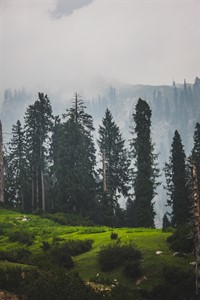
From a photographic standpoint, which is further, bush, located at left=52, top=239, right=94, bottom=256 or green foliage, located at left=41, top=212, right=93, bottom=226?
green foliage, located at left=41, top=212, right=93, bottom=226

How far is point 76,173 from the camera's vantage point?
159 ft

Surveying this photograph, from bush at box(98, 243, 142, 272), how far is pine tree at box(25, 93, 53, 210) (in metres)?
37.6

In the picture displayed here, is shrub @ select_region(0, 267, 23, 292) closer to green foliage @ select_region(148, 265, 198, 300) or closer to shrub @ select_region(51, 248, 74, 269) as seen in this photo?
green foliage @ select_region(148, 265, 198, 300)

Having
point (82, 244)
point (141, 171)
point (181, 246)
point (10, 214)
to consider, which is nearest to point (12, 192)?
point (10, 214)

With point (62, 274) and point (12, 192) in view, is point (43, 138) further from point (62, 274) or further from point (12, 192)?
point (62, 274)

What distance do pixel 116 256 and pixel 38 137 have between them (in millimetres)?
40633

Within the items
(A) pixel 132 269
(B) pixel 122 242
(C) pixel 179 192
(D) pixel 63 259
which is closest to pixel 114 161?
(C) pixel 179 192

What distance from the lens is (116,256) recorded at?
1766 cm

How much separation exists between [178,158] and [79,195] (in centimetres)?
1356

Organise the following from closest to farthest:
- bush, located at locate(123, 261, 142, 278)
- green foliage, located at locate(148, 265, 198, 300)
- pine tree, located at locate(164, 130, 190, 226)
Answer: green foliage, located at locate(148, 265, 198, 300), bush, located at locate(123, 261, 142, 278), pine tree, located at locate(164, 130, 190, 226)

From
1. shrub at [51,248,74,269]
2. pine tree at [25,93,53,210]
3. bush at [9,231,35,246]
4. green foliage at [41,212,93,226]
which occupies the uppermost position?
pine tree at [25,93,53,210]

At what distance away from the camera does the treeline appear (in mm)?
43991

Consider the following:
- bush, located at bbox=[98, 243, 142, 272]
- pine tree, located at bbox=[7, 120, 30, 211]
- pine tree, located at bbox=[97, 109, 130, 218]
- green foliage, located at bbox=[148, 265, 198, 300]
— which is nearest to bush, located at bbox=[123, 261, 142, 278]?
bush, located at bbox=[98, 243, 142, 272]

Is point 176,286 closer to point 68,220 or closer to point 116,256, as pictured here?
point 116,256
